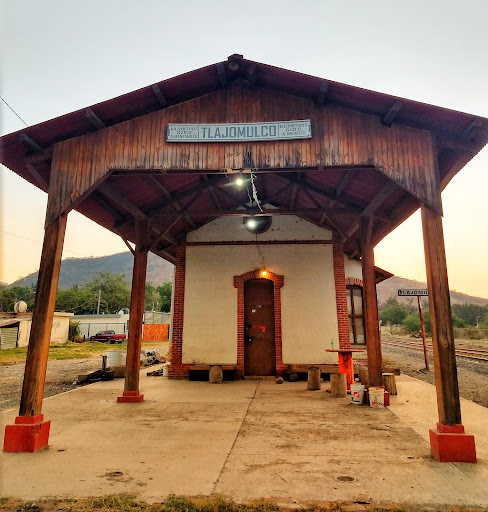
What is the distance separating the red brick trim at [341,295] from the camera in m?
10.1

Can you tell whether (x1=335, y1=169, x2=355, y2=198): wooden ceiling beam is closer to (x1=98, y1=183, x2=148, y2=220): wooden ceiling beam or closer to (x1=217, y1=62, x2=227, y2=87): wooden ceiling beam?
(x1=217, y1=62, x2=227, y2=87): wooden ceiling beam

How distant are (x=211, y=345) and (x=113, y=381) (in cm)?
309

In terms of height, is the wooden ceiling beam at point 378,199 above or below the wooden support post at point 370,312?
above

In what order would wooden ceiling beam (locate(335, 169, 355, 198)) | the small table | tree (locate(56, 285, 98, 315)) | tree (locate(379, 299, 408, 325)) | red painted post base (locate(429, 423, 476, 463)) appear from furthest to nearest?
tree (locate(379, 299, 408, 325))
tree (locate(56, 285, 98, 315))
the small table
wooden ceiling beam (locate(335, 169, 355, 198))
red painted post base (locate(429, 423, 476, 463))

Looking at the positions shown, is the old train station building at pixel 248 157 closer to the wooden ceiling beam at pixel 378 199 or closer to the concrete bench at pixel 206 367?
the wooden ceiling beam at pixel 378 199

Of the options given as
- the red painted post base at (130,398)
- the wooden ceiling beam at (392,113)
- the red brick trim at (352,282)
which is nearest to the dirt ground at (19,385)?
the red painted post base at (130,398)

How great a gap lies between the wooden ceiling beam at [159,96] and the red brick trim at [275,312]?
632 cm

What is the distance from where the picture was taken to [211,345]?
10.4 m

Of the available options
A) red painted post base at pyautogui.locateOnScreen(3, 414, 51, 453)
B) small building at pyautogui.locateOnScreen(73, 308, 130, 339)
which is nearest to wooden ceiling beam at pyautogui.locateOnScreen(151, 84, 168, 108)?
red painted post base at pyautogui.locateOnScreen(3, 414, 51, 453)

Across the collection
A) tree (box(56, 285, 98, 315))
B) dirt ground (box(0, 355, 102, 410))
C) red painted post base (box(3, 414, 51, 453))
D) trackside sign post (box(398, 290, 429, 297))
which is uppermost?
tree (box(56, 285, 98, 315))

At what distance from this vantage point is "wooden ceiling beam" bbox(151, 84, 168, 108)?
4969mm

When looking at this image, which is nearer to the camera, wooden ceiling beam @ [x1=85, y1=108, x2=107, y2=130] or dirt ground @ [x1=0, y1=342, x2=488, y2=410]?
wooden ceiling beam @ [x1=85, y1=108, x2=107, y2=130]

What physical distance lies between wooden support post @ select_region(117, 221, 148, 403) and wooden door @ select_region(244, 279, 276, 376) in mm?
3900

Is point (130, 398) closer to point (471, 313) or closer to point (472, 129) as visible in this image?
point (472, 129)
